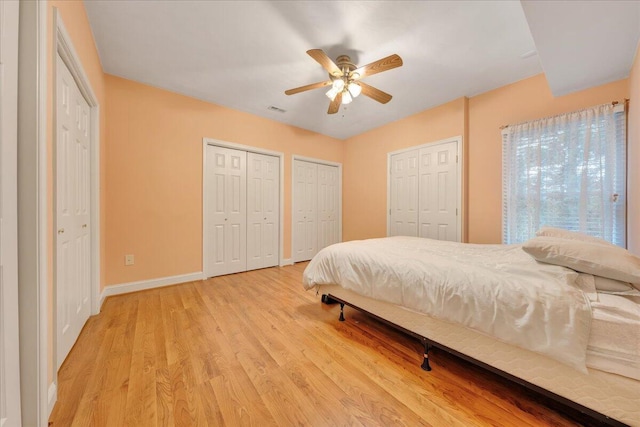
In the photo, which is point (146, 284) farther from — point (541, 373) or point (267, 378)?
point (541, 373)

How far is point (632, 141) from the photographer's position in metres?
1.95

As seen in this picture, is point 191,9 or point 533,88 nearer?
point 191,9

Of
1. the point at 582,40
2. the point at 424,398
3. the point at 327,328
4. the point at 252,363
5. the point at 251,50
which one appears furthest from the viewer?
the point at 251,50

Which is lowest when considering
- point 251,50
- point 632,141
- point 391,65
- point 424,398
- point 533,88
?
point 424,398

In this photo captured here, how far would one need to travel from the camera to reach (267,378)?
137 centimetres

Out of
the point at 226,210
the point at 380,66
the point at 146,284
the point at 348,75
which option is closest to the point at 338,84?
the point at 348,75

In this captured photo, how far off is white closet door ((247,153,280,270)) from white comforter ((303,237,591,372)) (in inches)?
90.8

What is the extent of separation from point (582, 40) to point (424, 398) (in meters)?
2.73

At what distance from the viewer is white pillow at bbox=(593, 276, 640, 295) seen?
3.67 ft

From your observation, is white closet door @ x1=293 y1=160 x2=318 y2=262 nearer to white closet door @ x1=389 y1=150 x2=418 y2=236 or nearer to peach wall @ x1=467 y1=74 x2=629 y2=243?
white closet door @ x1=389 y1=150 x2=418 y2=236

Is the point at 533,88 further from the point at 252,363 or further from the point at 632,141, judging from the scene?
the point at 252,363

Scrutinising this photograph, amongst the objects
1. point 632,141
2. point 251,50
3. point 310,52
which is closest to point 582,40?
point 632,141

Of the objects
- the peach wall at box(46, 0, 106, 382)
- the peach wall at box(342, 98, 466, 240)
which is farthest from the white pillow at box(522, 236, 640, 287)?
the peach wall at box(46, 0, 106, 382)

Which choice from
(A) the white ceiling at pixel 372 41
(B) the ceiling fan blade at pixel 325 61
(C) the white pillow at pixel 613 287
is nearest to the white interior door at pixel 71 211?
(A) the white ceiling at pixel 372 41
